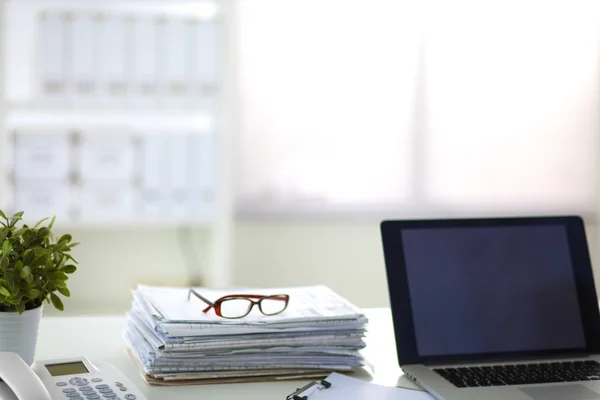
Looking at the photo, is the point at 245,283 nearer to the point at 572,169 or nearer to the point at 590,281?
the point at 572,169

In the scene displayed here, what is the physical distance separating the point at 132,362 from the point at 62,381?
0.64ft

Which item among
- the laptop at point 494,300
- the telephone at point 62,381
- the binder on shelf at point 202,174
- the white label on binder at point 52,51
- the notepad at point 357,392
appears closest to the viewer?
the telephone at point 62,381

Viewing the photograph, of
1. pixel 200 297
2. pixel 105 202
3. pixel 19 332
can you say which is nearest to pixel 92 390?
pixel 19 332

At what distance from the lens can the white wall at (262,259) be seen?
3197 mm

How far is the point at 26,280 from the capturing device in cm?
102

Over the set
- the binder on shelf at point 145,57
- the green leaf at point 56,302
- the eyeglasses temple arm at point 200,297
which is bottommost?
the eyeglasses temple arm at point 200,297

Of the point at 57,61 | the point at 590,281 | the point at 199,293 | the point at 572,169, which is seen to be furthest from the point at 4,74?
the point at 572,169

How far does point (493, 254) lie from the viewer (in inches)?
46.6

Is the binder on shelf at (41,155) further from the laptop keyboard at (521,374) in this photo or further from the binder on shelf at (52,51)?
the laptop keyboard at (521,374)

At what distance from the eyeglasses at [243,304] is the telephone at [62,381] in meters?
0.17

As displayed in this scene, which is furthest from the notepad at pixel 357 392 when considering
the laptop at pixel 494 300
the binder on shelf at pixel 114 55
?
the binder on shelf at pixel 114 55

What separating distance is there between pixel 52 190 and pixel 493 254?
6.23 feet

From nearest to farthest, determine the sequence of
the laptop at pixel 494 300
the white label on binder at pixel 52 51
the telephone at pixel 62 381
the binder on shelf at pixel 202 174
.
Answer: the telephone at pixel 62 381 → the laptop at pixel 494 300 → the white label on binder at pixel 52 51 → the binder on shelf at pixel 202 174

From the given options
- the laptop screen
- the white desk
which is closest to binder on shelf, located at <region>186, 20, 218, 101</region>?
the white desk
